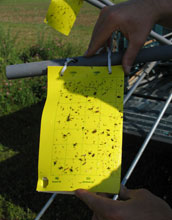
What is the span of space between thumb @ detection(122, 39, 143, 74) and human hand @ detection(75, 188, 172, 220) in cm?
45

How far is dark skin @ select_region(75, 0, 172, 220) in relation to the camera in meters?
0.75

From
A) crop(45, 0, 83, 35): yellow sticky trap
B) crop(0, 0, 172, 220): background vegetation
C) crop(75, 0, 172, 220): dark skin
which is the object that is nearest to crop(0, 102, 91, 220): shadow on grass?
crop(0, 0, 172, 220): background vegetation

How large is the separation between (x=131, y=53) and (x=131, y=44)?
0.10ft

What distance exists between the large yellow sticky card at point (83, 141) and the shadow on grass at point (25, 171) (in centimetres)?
186

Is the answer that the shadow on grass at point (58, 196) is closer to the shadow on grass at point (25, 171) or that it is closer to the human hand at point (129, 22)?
the shadow on grass at point (25, 171)

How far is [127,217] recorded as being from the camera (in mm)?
737

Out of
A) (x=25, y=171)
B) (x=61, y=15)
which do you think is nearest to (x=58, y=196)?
(x=25, y=171)

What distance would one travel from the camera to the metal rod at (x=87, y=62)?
942 millimetres

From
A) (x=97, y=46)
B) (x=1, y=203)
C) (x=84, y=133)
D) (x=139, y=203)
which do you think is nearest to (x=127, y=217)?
(x=139, y=203)

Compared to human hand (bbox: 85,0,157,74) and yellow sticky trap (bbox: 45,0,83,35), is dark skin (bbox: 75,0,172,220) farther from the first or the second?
yellow sticky trap (bbox: 45,0,83,35)

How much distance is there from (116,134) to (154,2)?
0.49 meters

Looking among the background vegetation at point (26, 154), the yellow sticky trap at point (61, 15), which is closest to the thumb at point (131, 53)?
the yellow sticky trap at point (61, 15)

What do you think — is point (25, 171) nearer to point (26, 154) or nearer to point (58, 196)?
point (26, 154)

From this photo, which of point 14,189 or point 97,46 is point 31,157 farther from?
point 97,46
